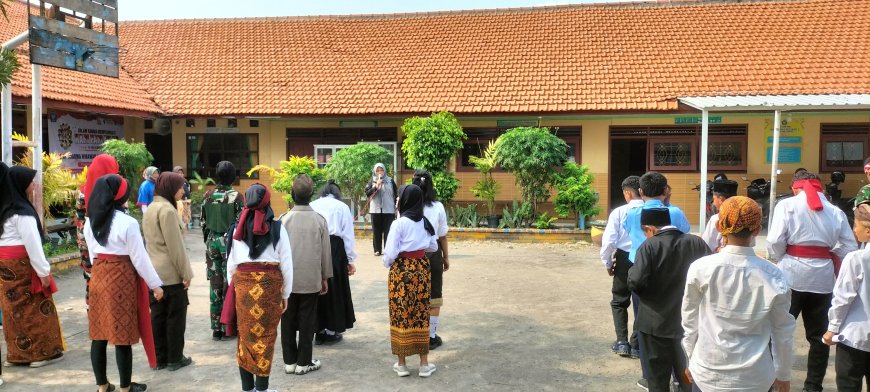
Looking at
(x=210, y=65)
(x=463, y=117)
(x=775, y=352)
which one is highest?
(x=210, y=65)

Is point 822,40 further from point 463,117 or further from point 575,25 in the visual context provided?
point 463,117

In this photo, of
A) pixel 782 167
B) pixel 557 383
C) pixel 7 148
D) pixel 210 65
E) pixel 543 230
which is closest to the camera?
pixel 557 383

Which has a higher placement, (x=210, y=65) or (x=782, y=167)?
(x=210, y=65)

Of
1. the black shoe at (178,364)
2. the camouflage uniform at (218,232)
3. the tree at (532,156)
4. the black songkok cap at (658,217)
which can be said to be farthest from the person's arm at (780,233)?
the tree at (532,156)

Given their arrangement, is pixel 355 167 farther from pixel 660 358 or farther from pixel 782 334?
pixel 782 334

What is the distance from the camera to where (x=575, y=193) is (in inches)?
453

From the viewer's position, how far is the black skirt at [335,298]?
5430 mm

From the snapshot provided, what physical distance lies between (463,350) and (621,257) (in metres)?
1.49

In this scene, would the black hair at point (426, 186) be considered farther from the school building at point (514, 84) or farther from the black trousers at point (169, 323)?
the school building at point (514, 84)

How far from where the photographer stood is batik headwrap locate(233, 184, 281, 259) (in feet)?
13.4

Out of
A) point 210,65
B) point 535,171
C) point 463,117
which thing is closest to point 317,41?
point 210,65

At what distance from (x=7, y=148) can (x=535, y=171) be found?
8.05 meters

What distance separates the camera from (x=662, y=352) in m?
3.71

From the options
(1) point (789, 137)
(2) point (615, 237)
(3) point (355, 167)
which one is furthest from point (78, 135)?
(1) point (789, 137)
